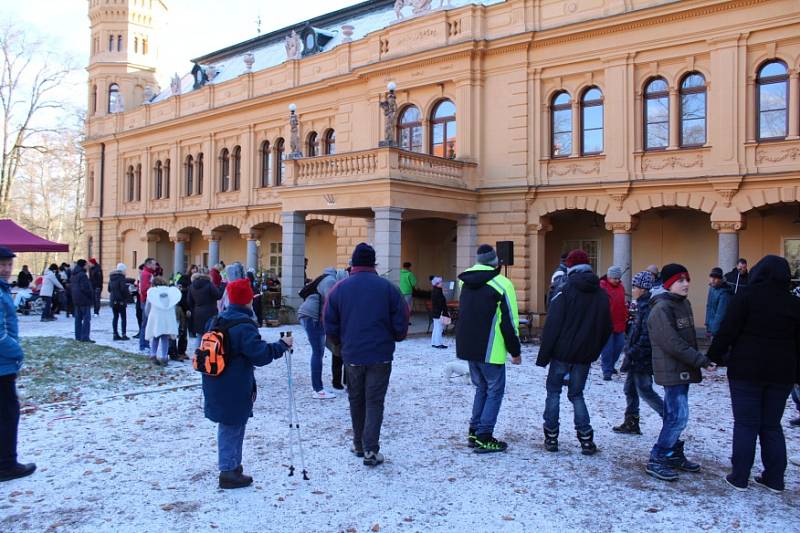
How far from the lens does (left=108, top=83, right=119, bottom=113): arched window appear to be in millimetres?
36719

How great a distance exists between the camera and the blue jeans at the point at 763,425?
545cm

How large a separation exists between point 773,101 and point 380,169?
33.1 feet

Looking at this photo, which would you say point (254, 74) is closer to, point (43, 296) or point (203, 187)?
point (203, 187)

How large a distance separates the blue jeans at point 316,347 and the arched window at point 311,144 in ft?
59.1

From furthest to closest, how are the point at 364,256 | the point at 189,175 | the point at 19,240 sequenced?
the point at 189,175 < the point at 19,240 < the point at 364,256

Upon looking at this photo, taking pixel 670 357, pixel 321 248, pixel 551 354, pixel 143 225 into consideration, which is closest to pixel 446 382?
pixel 551 354

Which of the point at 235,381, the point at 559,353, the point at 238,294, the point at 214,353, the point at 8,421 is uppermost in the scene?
the point at 238,294

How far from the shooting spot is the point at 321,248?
27875 mm

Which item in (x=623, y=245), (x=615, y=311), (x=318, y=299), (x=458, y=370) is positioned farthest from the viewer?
(x=623, y=245)

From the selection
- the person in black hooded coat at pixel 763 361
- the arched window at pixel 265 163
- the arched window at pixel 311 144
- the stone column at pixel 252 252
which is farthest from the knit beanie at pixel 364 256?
the arched window at pixel 265 163

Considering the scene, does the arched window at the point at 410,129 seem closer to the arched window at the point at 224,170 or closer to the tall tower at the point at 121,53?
the arched window at the point at 224,170

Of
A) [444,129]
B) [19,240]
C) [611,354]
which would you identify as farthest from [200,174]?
[611,354]

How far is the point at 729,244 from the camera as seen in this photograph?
16516 millimetres

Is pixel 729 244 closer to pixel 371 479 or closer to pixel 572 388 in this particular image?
pixel 572 388
